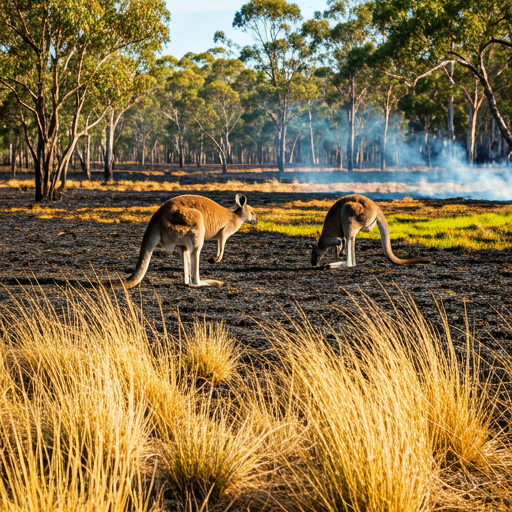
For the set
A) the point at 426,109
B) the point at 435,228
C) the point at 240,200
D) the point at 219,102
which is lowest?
the point at 435,228

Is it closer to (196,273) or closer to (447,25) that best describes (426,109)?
(447,25)

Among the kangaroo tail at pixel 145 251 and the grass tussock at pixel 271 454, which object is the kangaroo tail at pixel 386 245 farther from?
the grass tussock at pixel 271 454

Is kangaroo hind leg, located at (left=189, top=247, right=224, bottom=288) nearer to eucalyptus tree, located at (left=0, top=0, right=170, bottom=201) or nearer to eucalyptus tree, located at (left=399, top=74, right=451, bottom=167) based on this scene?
eucalyptus tree, located at (left=0, top=0, right=170, bottom=201)

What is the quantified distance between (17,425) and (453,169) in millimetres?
52113

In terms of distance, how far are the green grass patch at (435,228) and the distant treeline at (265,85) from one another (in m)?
4.96

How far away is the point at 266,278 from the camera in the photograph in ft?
30.7

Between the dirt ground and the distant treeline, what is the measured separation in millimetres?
9990

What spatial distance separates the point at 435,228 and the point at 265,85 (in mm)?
46499

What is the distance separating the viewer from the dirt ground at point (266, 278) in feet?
22.4

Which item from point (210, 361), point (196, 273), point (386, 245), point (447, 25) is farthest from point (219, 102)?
point (210, 361)

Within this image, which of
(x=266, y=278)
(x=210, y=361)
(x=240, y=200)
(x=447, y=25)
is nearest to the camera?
(x=210, y=361)

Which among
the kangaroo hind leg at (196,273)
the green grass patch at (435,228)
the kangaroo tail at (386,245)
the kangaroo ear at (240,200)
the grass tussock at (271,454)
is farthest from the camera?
the green grass patch at (435,228)

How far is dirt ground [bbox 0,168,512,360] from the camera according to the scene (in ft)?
22.4

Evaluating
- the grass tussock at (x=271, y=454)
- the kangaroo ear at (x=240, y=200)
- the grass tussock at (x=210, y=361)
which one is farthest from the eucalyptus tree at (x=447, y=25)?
the grass tussock at (x=271, y=454)
